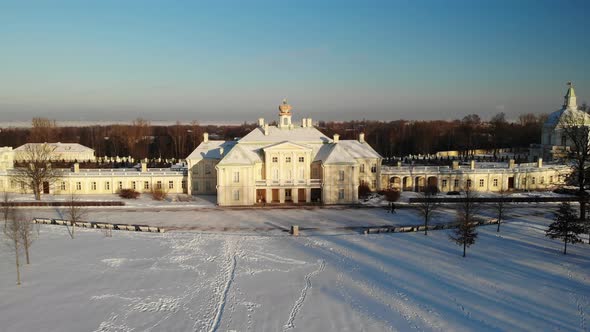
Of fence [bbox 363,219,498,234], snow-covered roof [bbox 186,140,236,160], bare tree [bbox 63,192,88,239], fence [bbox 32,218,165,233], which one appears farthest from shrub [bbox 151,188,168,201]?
fence [bbox 363,219,498,234]

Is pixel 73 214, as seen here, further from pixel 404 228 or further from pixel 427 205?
pixel 427 205

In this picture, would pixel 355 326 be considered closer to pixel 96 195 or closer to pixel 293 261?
pixel 293 261

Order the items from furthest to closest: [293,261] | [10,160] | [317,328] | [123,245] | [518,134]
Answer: [518,134]
[10,160]
[123,245]
[293,261]
[317,328]

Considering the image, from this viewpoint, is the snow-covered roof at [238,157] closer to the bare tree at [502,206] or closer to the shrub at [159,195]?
the shrub at [159,195]

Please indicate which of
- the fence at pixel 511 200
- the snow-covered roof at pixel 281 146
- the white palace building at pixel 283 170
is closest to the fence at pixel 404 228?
the fence at pixel 511 200

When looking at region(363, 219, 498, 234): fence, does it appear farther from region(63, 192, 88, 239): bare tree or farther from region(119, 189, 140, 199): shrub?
region(119, 189, 140, 199): shrub

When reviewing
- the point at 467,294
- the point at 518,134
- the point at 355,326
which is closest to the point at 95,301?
the point at 355,326
